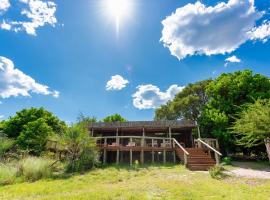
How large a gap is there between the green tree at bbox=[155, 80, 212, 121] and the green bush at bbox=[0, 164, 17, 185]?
2236 centimetres

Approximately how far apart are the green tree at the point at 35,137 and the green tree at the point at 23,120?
2032 millimetres

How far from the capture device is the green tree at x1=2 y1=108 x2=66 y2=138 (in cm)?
2506

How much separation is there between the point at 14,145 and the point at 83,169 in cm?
1371

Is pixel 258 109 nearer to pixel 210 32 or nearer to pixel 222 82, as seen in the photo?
pixel 210 32

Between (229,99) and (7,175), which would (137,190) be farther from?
(229,99)

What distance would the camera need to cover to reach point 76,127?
1263cm

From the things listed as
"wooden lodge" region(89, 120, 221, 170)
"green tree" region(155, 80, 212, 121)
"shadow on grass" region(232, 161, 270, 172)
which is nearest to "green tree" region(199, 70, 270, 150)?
"wooden lodge" region(89, 120, 221, 170)

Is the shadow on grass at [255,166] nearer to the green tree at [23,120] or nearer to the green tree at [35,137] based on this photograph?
the green tree at [35,137]

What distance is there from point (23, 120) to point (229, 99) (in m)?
24.8

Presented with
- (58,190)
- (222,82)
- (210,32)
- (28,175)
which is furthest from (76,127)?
(222,82)

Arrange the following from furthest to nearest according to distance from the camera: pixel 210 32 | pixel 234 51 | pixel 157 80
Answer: pixel 157 80 → pixel 234 51 → pixel 210 32

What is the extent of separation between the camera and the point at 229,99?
18328 millimetres

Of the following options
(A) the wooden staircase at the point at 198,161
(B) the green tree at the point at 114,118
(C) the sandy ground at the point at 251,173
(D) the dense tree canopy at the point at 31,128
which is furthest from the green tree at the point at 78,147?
(B) the green tree at the point at 114,118

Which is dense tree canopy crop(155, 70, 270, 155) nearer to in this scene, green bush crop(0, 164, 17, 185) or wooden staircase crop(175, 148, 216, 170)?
wooden staircase crop(175, 148, 216, 170)
